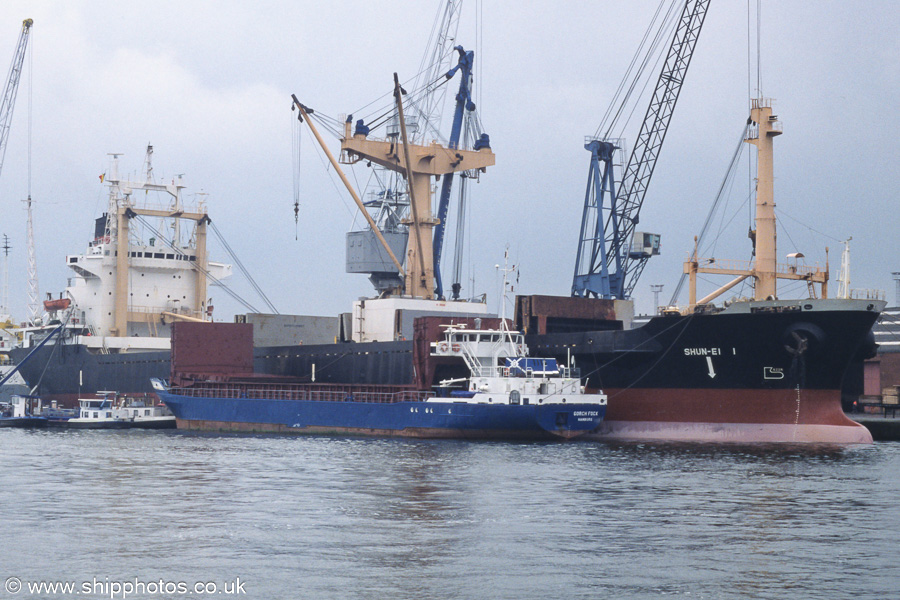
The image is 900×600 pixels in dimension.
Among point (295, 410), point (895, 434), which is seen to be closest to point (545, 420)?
point (295, 410)

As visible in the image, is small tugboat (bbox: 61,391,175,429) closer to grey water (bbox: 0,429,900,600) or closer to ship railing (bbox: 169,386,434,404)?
ship railing (bbox: 169,386,434,404)

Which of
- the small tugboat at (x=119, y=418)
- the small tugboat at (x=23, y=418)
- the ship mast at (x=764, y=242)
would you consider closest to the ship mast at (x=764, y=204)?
the ship mast at (x=764, y=242)

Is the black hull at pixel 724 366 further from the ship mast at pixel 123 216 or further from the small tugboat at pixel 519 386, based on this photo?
the ship mast at pixel 123 216

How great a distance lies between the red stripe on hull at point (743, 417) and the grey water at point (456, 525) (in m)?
2.78

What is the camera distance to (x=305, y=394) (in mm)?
45844

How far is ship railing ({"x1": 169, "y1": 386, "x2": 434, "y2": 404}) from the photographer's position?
41822mm

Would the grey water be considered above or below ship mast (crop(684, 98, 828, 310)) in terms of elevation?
below

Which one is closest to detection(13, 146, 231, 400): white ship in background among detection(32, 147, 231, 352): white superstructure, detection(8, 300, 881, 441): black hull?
detection(32, 147, 231, 352): white superstructure

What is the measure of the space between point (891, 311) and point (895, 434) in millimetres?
39414

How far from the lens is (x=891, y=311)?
8025 centimetres

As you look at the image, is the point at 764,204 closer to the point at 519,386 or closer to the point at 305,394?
the point at 519,386

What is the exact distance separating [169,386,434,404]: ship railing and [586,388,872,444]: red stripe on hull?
8.51 meters

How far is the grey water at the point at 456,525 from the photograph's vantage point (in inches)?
641

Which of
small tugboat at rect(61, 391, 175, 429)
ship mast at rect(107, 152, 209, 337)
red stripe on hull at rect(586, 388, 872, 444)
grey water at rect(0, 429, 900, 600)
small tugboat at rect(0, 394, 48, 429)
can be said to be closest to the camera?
grey water at rect(0, 429, 900, 600)
